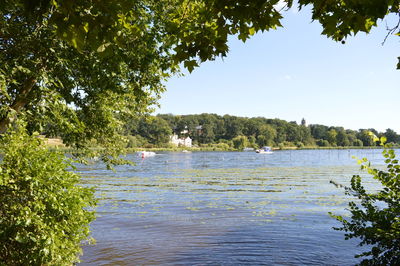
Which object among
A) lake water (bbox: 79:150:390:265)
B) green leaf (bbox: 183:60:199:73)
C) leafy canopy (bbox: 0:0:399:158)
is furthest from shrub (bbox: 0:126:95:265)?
lake water (bbox: 79:150:390:265)

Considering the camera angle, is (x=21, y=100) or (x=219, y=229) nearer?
(x=21, y=100)

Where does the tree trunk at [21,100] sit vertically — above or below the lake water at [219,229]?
above

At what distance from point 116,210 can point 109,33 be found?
21.1 meters

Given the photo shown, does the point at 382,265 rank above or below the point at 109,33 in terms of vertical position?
below

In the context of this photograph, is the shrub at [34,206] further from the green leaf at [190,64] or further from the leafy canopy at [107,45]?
the green leaf at [190,64]

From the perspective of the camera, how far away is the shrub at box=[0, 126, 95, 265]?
24.0 feet

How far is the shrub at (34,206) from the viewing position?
7328mm

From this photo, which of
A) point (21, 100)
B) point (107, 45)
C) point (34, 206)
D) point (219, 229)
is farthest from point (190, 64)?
point (219, 229)

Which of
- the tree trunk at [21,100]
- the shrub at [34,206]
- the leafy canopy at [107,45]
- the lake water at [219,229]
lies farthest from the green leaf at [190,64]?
the lake water at [219,229]

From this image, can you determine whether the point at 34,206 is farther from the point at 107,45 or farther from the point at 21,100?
the point at 107,45

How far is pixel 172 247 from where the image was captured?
50.3 ft

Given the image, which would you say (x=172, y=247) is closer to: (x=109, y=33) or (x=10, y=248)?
(x=10, y=248)

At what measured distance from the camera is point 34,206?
758 cm

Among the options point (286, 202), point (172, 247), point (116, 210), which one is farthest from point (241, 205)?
point (172, 247)
